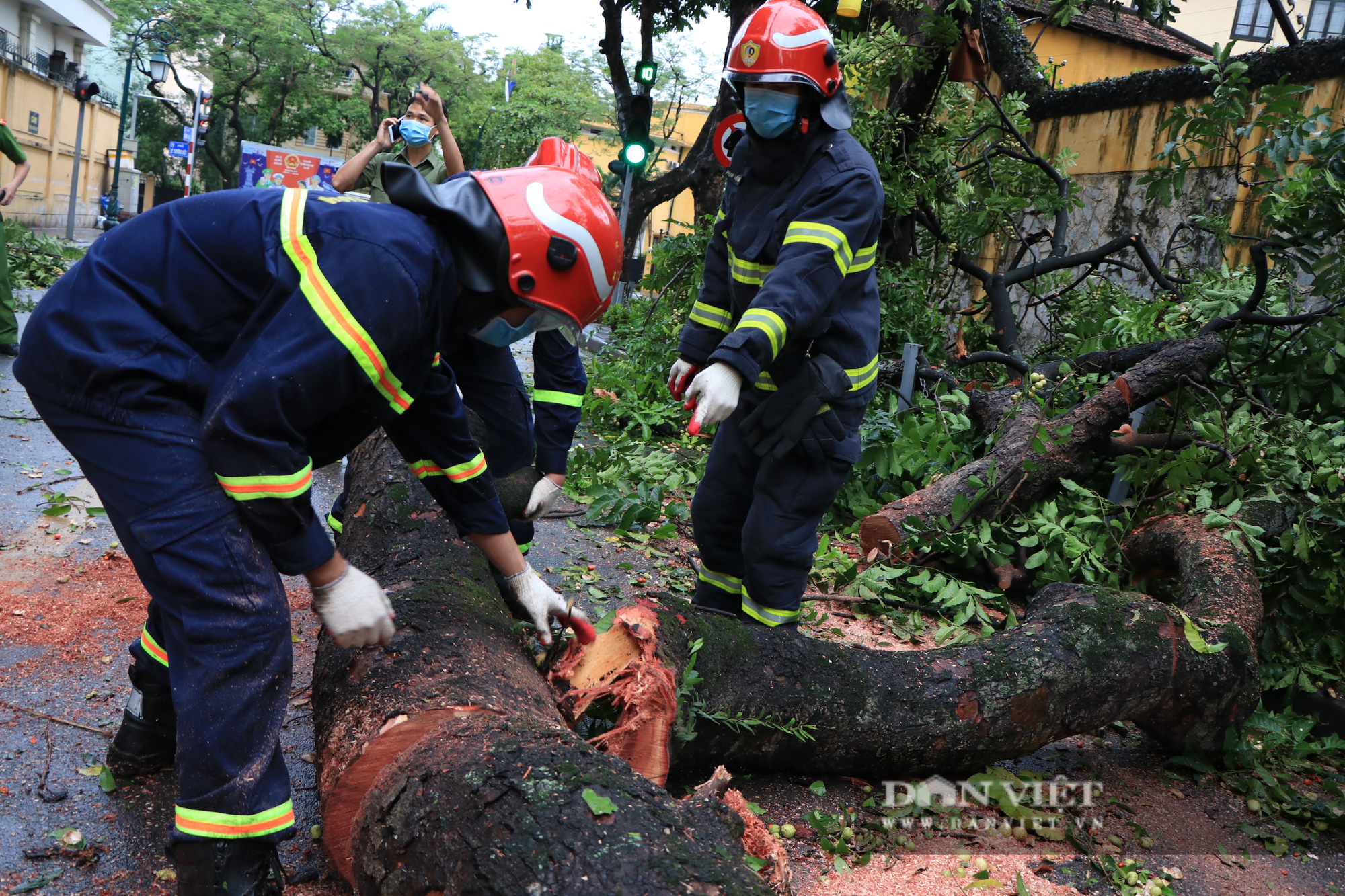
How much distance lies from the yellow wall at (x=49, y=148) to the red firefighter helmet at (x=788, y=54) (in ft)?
75.6

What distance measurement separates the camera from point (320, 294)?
1.54 metres

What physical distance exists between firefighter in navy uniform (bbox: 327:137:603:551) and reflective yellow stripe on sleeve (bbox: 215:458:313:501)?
916 mm

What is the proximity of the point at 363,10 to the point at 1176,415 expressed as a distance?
1236 inches

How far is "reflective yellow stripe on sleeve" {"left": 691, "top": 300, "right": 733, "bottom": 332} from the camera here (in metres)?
3.11

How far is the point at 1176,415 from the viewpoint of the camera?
4090mm

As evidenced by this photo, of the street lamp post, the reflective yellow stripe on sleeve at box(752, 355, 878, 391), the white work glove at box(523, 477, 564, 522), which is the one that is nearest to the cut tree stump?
the white work glove at box(523, 477, 564, 522)

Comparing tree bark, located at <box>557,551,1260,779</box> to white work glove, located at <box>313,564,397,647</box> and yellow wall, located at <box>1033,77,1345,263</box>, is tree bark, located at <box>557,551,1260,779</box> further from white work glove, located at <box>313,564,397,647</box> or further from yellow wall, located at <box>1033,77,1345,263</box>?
yellow wall, located at <box>1033,77,1345,263</box>

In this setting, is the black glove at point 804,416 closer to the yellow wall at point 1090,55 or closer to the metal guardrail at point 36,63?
the yellow wall at point 1090,55

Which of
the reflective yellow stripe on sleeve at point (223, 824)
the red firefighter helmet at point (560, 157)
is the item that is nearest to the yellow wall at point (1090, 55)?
the red firefighter helmet at point (560, 157)

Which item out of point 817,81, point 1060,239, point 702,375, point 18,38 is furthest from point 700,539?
point 18,38

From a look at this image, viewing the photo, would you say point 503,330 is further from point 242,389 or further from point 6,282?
point 6,282

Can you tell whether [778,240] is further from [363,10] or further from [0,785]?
[363,10]

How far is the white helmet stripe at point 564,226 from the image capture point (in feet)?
5.82

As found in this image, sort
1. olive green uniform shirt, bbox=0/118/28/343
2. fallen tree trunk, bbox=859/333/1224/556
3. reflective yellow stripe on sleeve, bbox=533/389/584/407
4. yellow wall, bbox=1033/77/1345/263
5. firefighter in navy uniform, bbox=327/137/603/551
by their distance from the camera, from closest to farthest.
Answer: firefighter in navy uniform, bbox=327/137/603/551 → reflective yellow stripe on sleeve, bbox=533/389/584/407 → fallen tree trunk, bbox=859/333/1224/556 → olive green uniform shirt, bbox=0/118/28/343 → yellow wall, bbox=1033/77/1345/263
